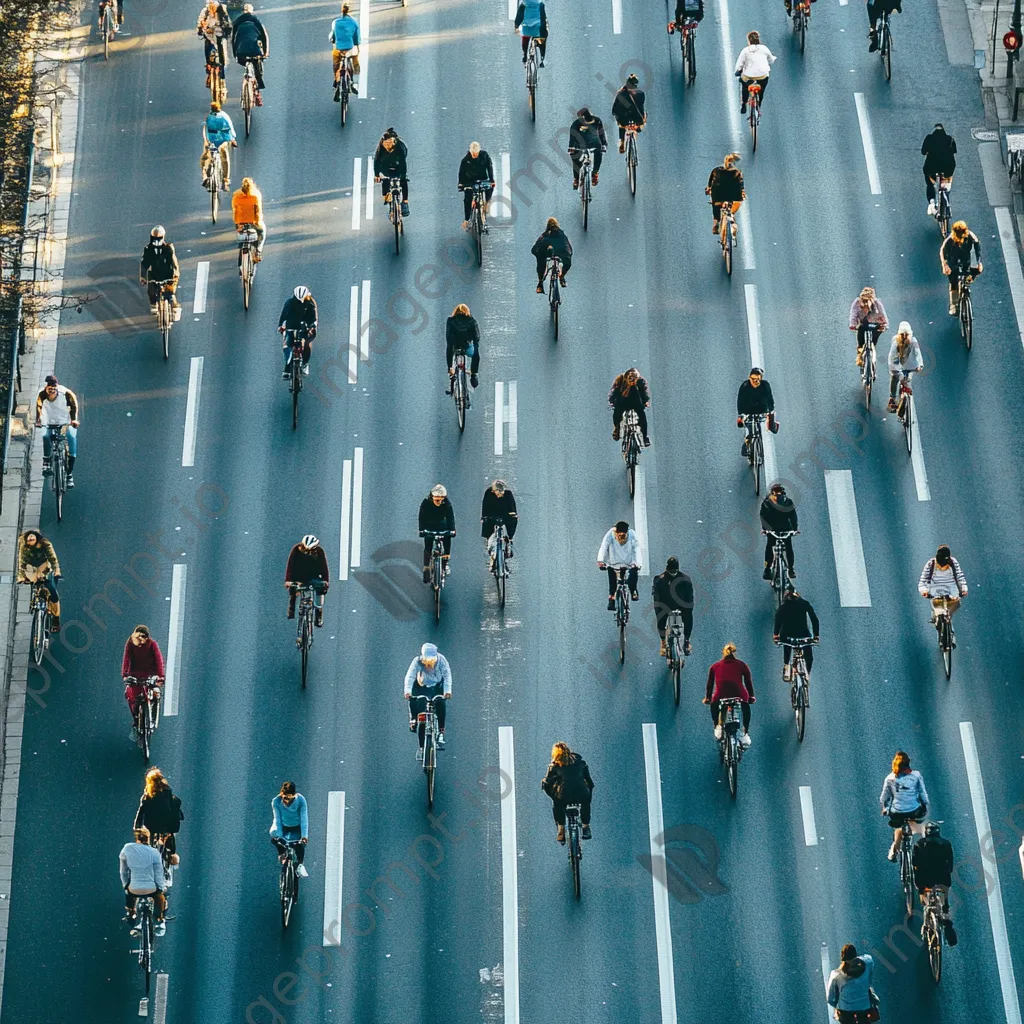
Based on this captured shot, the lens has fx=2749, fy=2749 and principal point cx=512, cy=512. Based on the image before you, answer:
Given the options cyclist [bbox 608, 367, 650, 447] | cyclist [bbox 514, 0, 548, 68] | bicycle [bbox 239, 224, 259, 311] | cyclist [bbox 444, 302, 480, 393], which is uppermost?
cyclist [bbox 514, 0, 548, 68]

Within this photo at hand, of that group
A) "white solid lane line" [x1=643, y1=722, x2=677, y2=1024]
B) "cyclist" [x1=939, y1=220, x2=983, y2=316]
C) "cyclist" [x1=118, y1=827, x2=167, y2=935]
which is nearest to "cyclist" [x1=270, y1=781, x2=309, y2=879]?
"cyclist" [x1=118, y1=827, x2=167, y2=935]

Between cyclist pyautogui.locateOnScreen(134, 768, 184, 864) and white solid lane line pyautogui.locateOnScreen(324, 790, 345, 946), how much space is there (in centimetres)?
229

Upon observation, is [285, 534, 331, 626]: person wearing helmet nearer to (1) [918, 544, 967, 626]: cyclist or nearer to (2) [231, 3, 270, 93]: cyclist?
(1) [918, 544, 967, 626]: cyclist

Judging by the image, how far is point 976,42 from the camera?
51.4 metres

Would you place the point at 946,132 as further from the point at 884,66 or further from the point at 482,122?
the point at 482,122

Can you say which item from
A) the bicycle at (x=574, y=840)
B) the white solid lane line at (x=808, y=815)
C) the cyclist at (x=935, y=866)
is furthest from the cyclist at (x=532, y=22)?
Answer: the cyclist at (x=935, y=866)

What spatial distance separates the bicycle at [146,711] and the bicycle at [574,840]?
6066 mm

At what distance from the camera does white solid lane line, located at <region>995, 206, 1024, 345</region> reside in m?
45.2

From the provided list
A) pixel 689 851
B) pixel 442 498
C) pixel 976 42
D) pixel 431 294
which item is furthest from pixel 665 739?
pixel 976 42

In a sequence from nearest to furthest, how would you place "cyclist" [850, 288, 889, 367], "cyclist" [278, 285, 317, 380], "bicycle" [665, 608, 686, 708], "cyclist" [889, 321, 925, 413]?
"bicycle" [665, 608, 686, 708] → "cyclist" [889, 321, 925, 413] → "cyclist" [850, 288, 889, 367] → "cyclist" [278, 285, 317, 380]

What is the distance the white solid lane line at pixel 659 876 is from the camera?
34.9 m

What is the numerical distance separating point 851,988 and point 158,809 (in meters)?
9.11

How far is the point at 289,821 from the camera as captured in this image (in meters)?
35.1

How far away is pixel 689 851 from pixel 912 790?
323cm
